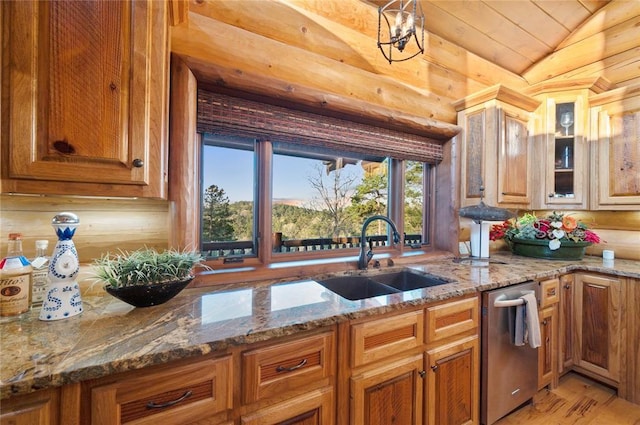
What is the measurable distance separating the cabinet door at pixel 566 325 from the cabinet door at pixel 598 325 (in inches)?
1.8

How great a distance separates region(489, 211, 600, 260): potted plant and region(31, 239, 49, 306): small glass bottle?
10.2 ft

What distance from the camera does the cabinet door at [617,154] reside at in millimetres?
2104

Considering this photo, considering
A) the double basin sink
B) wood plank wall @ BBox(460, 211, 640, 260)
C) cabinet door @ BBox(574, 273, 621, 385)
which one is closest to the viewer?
the double basin sink

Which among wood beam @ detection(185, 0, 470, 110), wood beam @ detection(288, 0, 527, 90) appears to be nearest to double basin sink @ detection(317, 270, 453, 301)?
wood beam @ detection(185, 0, 470, 110)

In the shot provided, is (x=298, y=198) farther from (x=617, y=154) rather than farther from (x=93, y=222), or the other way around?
(x=617, y=154)

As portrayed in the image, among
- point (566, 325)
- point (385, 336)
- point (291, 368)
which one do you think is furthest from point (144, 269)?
point (566, 325)

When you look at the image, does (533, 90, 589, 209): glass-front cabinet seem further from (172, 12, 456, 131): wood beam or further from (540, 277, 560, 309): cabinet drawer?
(172, 12, 456, 131): wood beam

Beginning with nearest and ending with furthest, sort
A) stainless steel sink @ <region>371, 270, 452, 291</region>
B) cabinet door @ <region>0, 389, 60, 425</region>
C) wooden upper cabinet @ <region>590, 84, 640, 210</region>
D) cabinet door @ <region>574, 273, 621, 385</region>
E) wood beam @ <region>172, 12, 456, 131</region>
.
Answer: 1. cabinet door @ <region>0, 389, 60, 425</region>
2. wood beam @ <region>172, 12, 456, 131</region>
3. stainless steel sink @ <region>371, 270, 452, 291</region>
4. cabinet door @ <region>574, 273, 621, 385</region>
5. wooden upper cabinet @ <region>590, 84, 640, 210</region>

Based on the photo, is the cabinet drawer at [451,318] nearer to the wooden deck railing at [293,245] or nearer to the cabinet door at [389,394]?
the cabinet door at [389,394]

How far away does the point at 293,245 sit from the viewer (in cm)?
184

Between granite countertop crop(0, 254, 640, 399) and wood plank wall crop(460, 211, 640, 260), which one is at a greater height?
wood plank wall crop(460, 211, 640, 260)

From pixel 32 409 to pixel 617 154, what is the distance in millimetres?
3671

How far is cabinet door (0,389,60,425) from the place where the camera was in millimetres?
636

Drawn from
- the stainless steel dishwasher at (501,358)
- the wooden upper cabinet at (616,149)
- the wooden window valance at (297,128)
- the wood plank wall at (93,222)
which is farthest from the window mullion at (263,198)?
the wooden upper cabinet at (616,149)
